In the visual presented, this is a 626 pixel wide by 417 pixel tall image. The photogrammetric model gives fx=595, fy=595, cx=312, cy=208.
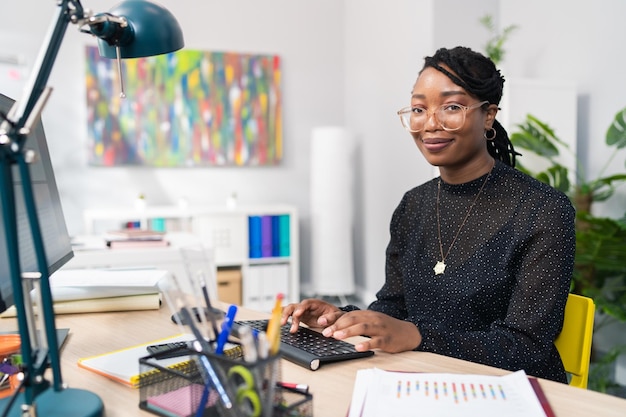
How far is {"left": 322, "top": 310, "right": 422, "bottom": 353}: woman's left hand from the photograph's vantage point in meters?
1.03

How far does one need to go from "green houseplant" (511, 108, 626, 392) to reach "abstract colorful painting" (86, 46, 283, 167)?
2149mm

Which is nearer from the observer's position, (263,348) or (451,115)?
(263,348)

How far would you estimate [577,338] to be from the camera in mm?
1230

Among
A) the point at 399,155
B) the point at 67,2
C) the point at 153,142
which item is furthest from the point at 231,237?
the point at 67,2

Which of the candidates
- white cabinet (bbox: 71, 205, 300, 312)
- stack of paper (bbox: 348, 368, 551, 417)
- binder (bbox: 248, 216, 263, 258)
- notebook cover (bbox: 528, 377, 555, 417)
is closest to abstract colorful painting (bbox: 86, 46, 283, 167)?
white cabinet (bbox: 71, 205, 300, 312)

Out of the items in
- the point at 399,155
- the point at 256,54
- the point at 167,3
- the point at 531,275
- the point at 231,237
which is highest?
the point at 167,3

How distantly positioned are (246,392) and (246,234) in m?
3.59

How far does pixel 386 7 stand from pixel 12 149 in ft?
12.9

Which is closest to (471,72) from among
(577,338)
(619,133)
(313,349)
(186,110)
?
(577,338)

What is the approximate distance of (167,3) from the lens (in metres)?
4.30

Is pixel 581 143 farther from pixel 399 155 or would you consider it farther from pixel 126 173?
pixel 126 173

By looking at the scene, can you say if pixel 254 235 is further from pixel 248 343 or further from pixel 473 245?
pixel 248 343

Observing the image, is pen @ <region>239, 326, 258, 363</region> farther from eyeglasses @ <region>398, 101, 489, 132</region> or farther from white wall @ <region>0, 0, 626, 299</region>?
white wall @ <region>0, 0, 626, 299</region>

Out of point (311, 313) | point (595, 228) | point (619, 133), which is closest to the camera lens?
point (311, 313)
